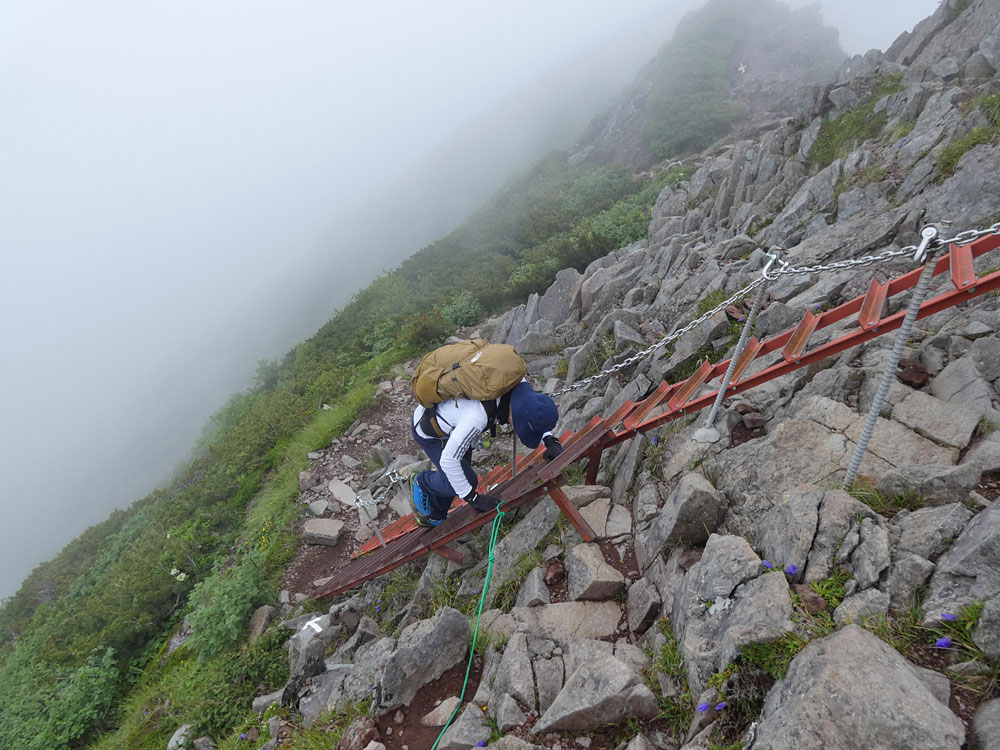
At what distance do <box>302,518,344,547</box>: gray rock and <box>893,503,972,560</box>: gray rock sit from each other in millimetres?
9359

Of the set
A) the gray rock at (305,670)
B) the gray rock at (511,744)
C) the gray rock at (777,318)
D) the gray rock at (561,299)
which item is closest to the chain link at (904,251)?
the gray rock at (777,318)

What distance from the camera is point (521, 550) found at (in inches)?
225

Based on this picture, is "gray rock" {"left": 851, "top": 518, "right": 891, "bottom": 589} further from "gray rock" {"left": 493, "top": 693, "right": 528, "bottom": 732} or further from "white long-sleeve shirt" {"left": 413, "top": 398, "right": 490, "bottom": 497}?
"white long-sleeve shirt" {"left": 413, "top": 398, "right": 490, "bottom": 497}

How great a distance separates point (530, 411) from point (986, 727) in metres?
3.78

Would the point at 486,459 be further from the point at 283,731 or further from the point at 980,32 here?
the point at 980,32

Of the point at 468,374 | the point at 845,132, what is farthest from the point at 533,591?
the point at 845,132

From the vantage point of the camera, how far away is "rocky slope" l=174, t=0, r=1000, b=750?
2.46 meters

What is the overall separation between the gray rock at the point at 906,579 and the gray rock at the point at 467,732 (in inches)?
117

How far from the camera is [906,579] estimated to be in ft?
9.24

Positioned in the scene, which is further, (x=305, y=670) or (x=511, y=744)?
(x=305, y=670)

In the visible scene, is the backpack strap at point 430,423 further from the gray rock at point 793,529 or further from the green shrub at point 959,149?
the green shrub at point 959,149

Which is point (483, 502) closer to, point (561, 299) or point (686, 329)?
point (686, 329)

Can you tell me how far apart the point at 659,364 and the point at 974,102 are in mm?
7599

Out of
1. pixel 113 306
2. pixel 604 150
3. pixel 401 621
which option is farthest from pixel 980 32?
pixel 113 306
